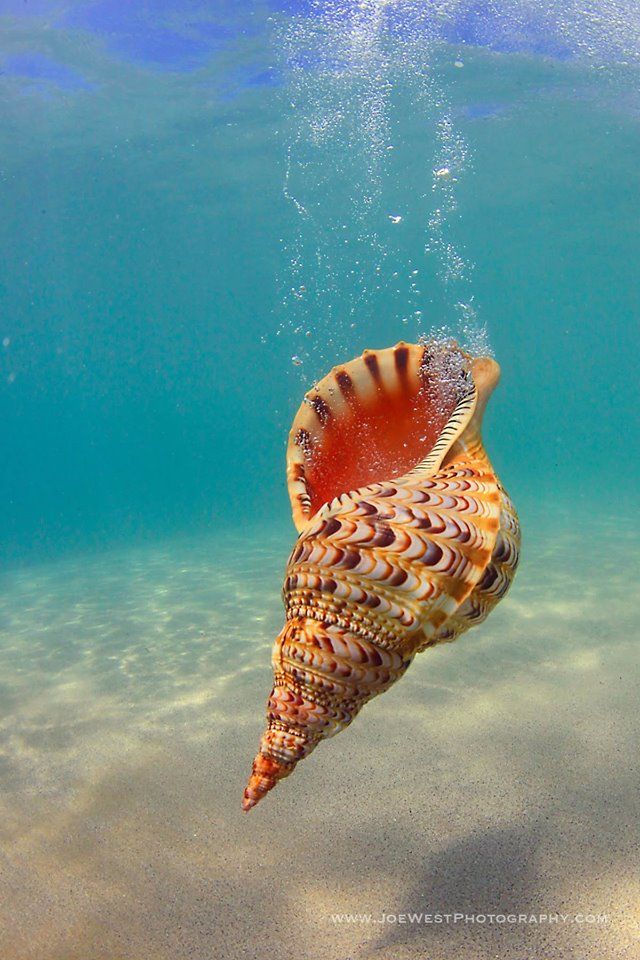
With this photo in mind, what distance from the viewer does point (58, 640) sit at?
23.0 feet

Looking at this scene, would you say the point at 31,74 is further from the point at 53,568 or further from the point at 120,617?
the point at 120,617

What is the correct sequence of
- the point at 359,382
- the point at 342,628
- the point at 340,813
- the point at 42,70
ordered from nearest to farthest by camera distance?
the point at 342,628
the point at 359,382
the point at 340,813
the point at 42,70

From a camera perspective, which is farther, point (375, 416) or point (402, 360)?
point (375, 416)

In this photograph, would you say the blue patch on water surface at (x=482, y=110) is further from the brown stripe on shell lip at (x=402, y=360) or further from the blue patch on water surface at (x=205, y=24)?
the brown stripe on shell lip at (x=402, y=360)

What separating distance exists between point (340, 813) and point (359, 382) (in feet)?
6.45

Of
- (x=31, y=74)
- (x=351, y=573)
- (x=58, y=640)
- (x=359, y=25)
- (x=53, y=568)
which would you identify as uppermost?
(x=31, y=74)

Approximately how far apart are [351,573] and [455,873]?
1.53m

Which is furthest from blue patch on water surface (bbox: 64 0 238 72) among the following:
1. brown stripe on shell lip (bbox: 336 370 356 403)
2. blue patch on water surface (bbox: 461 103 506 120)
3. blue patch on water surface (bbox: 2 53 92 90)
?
brown stripe on shell lip (bbox: 336 370 356 403)

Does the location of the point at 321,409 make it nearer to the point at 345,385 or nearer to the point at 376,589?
the point at 345,385

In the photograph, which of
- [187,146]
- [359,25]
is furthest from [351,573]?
[187,146]

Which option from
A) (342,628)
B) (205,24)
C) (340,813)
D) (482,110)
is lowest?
(340,813)

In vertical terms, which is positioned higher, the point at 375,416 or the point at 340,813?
the point at 375,416

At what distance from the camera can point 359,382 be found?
2668 mm

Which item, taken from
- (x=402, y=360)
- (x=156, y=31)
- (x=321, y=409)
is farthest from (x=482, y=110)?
(x=321, y=409)
